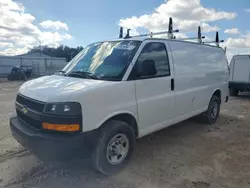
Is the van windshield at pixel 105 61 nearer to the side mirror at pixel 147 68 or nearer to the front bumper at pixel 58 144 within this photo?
the side mirror at pixel 147 68

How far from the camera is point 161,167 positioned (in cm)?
392

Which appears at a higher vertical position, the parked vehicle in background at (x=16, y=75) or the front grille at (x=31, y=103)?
the parked vehicle in background at (x=16, y=75)

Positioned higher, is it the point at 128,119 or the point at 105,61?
the point at 105,61

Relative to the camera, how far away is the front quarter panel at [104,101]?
3102 mm

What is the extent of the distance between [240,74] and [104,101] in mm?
11842

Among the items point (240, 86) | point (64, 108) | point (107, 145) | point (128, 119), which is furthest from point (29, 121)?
point (240, 86)

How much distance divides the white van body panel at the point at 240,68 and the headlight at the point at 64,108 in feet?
39.9

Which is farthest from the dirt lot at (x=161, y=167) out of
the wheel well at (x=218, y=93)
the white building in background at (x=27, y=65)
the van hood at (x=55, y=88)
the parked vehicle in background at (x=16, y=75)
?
the white building in background at (x=27, y=65)

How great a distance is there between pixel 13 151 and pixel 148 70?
2.96 meters

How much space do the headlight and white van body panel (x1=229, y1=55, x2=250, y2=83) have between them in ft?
39.9

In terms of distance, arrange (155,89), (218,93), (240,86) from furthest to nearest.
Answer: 1. (240,86)
2. (218,93)
3. (155,89)

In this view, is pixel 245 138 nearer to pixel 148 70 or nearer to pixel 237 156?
pixel 237 156

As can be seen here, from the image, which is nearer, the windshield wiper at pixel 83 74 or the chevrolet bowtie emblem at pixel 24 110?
the chevrolet bowtie emblem at pixel 24 110

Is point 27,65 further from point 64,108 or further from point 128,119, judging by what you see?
point 64,108
